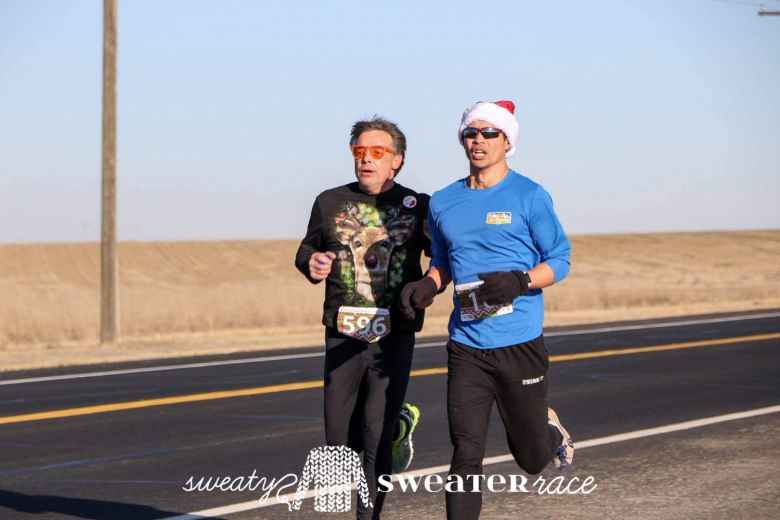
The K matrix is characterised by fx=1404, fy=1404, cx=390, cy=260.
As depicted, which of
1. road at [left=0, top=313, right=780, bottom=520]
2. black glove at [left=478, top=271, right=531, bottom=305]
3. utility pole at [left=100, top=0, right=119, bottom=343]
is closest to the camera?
black glove at [left=478, top=271, right=531, bottom=305]

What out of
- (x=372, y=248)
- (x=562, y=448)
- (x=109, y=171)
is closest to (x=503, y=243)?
(x=372, y=248)

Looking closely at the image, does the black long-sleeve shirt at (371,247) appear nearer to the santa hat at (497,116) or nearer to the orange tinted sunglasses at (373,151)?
the orange tinted sunglasses at (373,151)

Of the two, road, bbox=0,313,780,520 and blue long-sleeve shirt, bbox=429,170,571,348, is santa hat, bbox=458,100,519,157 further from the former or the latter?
road, bbox=0,313,780,520

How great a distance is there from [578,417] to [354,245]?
17.6ft

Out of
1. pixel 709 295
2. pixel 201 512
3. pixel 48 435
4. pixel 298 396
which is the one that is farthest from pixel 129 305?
pixel 201 512

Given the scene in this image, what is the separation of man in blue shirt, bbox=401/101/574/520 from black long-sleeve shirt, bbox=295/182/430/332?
1.29 feet

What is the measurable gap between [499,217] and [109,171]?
15975 millimetres

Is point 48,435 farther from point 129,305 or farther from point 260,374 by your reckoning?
point 129,305

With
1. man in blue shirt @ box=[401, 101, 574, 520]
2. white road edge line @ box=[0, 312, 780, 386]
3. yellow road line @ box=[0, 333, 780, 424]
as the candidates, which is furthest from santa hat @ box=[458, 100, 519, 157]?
white road edge line @ box=[0, 312, 780, 386]

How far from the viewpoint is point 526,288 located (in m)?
6.30

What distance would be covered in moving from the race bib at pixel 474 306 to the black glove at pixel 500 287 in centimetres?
3

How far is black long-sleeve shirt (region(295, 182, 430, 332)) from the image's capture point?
694 centimetres

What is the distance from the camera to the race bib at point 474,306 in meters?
6.29

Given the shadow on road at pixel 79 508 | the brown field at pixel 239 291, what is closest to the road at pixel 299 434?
the shadow on road at pixel 79 508
